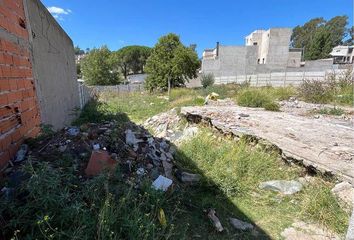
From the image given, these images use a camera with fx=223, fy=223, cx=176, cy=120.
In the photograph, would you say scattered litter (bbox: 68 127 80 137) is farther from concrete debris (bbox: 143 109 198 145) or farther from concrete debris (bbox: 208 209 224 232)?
concrete debris (bbox: 143 109 198 145)

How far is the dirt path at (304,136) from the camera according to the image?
2.98m

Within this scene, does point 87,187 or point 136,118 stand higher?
point 87,187

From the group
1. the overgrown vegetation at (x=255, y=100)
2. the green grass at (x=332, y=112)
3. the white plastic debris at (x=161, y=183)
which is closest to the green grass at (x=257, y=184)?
the white plastic debris at (x=161, y=183)

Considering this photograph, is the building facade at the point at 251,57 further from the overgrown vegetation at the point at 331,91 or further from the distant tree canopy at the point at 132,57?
the distant tree canopy at the point at 132,57

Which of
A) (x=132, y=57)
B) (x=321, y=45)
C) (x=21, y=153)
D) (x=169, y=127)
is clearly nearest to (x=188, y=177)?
(x=21, y=153)

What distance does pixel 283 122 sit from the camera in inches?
198

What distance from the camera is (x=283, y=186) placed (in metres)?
2.94

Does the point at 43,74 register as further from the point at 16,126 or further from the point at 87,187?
the point at 87,187

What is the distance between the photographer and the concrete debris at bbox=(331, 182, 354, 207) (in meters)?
2.38

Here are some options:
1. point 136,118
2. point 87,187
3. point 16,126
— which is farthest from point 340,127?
point 136,118

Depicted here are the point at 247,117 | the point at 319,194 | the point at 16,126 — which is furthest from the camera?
the point at 247,117

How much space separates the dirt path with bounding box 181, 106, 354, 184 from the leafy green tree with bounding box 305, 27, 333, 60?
4204 cm

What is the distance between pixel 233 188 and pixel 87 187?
1.89m

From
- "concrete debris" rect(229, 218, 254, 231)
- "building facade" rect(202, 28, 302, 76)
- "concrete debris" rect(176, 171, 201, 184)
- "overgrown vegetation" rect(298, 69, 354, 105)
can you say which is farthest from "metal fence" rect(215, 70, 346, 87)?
"concrete debris" rect(229, 218, 254, 231)
